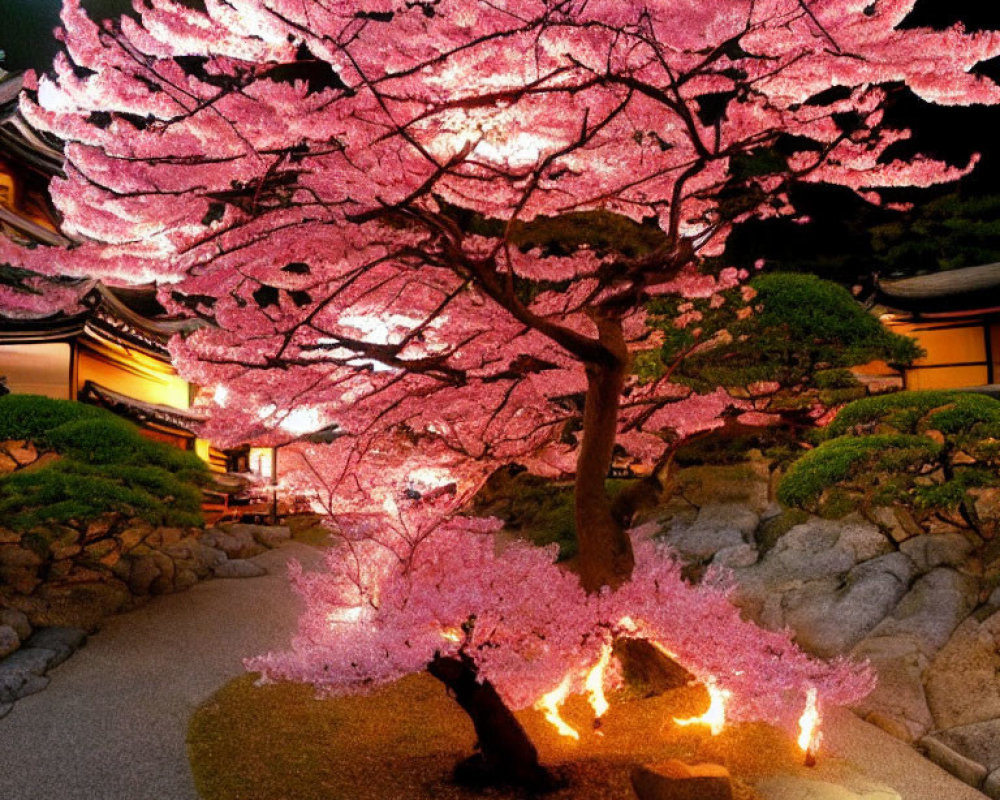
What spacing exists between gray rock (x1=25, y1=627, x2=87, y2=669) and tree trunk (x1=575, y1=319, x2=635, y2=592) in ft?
17.8

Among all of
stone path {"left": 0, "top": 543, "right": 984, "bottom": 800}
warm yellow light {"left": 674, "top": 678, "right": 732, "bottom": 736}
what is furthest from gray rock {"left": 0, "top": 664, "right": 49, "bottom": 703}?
warm yellow light {"left": 674, "top": 678, "right": 732, "bottom": 736}

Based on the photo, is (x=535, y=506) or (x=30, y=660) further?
(x=535, y=506)

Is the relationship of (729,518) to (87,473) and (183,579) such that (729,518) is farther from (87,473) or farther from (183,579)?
(87,473)

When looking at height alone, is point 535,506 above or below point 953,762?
above

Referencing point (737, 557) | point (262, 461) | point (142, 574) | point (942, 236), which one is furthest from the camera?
point (262, 461)

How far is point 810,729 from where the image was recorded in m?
6.09

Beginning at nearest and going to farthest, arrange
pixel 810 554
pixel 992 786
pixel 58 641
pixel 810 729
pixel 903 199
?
1. pixel 810 729
2. pixel 992 786
3. pixel 58 641
4. pixel 810 554
5. pixel 903 199

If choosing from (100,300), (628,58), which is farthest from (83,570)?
(628,58)

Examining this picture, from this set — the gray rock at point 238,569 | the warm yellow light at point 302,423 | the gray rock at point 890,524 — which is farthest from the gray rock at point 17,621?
the gray rock at point 890,524

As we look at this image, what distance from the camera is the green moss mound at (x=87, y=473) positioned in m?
9.05

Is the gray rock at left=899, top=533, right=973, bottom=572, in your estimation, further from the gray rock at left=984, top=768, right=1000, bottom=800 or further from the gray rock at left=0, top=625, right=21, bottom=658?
the gray rock at left=0, top=625, right=21, bottom=658

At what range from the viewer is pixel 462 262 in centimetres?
519

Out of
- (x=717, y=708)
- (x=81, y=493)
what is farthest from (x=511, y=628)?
(x=81, y=493)

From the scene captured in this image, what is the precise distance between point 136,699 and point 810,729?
18.4ft
